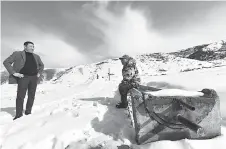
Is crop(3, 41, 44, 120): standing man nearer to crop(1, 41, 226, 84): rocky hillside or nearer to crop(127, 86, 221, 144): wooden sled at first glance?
crop(127, 86, 221, 144): wooden sled

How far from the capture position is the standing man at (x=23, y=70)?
4977 mm

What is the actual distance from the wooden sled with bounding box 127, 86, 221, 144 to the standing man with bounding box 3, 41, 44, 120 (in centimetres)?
330

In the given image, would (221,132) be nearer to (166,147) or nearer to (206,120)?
(206,120)

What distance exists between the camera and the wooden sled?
9.02 feet

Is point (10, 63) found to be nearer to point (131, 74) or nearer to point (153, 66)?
point (131, 74)

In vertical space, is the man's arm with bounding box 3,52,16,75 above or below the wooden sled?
above

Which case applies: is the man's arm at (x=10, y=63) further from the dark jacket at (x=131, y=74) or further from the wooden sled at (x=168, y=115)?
the wooden sled at (x=168, y=115)

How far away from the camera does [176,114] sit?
9.07ft

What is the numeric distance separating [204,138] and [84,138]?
5.49 feet

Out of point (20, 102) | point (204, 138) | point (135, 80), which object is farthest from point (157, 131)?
point (20, 102)

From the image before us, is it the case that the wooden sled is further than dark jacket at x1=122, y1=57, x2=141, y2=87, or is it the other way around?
dark jacket at x1=122, y1=57, x2=141, y2=87

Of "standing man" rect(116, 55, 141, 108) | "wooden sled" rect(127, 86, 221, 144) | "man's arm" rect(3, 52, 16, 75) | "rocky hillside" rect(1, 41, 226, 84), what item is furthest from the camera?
"rocky hillside" rect(1, 41, 226, 84)

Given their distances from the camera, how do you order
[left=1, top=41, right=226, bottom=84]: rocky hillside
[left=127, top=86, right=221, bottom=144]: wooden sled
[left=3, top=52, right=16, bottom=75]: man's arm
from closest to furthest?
1. [left=127, top=86, right=221, bottom=144]: wooden sled
2. [left=3, top=52, right=16, bottom=75]: man's arm
3. [left=1, top=41, right=226, bottom=84]: rocky hillside

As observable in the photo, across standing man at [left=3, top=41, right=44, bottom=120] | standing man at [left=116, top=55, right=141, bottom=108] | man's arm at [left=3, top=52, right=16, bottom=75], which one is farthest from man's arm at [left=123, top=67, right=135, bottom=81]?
man's arm at [left=3, top=52, right=16, bottom=75]
